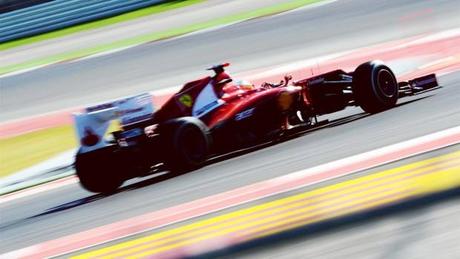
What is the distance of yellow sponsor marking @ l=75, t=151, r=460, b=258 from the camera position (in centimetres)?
629

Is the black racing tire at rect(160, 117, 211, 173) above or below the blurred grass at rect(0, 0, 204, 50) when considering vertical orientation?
below

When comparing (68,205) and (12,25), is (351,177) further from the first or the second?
(12,25)

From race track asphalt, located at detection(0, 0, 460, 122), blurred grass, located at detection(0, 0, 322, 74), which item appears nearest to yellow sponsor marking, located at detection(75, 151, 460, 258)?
race track asphalt, located at detection(0, 0, 460, 122)

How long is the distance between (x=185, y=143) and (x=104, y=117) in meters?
0.86

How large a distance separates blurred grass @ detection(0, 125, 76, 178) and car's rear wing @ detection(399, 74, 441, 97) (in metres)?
4.76

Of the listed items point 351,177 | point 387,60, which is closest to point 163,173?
point 351,177

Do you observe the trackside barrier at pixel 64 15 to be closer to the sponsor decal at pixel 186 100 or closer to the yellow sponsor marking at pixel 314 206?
the sponsor decal at pixel 186 100

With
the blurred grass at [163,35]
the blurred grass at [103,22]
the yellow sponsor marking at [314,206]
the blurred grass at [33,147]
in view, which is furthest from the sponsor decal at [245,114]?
the blurred grass at [103,22]

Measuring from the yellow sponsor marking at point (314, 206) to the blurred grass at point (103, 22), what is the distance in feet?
46.6

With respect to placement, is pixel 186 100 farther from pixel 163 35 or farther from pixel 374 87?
pixel 163 35

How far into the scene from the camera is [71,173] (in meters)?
10.6

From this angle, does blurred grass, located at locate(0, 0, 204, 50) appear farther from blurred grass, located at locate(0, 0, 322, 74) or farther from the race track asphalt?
the race track asphalt

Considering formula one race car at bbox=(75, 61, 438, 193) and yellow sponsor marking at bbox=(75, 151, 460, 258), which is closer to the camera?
yellow sponsor marking at bbox=(75, 151, 460, 258)

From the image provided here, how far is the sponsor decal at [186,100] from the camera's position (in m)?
9.06
